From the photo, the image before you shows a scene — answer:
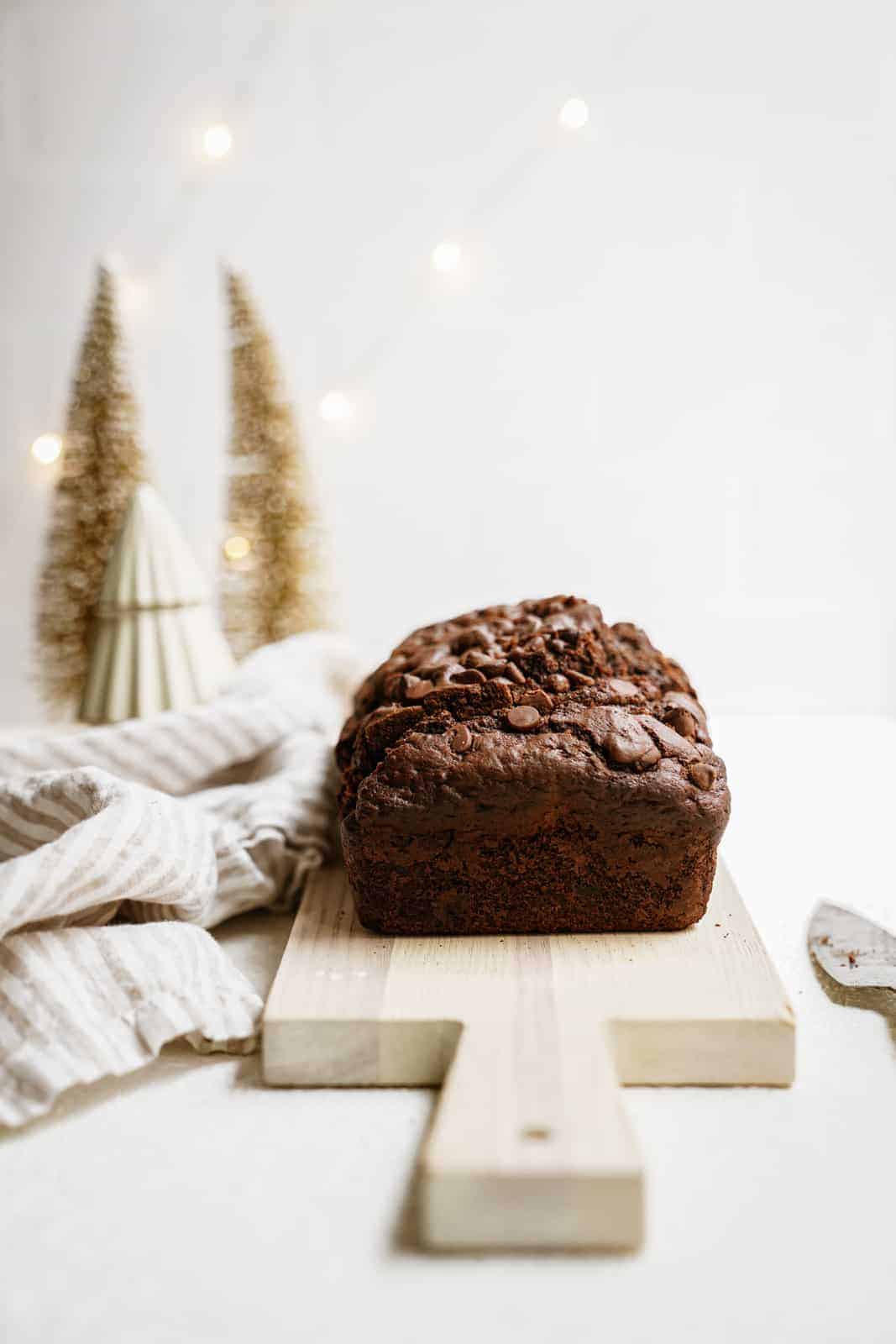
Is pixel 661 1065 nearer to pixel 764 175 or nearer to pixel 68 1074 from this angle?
pixel 68 1074

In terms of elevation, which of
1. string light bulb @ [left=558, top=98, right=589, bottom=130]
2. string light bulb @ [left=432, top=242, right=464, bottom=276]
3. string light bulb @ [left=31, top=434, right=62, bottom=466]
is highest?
string light bulb @ [left=558, top=98, right=589, bottom=130]

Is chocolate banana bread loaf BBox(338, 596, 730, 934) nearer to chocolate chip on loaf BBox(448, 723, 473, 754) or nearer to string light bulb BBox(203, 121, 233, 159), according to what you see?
chocolate chip on loaf BBox(448, 723, 473, 754)

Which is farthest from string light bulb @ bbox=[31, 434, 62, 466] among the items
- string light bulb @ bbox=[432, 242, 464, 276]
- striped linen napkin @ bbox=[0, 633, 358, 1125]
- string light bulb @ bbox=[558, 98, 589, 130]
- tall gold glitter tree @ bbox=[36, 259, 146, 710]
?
string light bulb @ bbox=[558, 98, 589, 130]

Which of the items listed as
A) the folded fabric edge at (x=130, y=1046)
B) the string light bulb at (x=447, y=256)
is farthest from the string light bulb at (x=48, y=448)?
the folded fabric edge at (x=130, y=1046)

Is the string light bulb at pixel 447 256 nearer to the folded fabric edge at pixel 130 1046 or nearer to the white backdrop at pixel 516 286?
the white backdrop at pixel 516 286

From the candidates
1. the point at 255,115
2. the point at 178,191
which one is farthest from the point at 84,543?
the point at 255,115

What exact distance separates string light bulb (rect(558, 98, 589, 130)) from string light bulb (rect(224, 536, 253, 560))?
985 millimetres

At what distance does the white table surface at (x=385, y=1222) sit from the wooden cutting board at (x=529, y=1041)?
23 mm

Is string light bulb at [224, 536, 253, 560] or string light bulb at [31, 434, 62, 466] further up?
string light bulb at [31, 434, 62, 466]

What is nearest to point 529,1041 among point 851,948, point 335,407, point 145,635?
point 851,948

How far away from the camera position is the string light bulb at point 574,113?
7.38 ft

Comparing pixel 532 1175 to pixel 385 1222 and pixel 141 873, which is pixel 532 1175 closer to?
pixel 385 1222

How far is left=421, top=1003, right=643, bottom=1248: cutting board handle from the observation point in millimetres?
823

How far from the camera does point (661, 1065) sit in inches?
40.8
